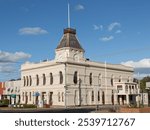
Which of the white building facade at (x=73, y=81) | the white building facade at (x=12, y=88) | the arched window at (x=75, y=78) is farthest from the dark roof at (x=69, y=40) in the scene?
the white building facade at (x=12, y=88)

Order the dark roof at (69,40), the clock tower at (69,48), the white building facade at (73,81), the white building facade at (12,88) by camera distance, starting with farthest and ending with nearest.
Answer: the white building facade at (12,88) < the dark roof at (69,40) < the clock tower at (69,48) < the white building facade at (73,81)

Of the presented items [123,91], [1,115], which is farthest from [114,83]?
[1,115]

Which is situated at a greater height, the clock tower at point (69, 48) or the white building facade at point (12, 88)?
the clock tower at point (69, 48)

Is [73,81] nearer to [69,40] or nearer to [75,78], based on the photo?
[75,78]

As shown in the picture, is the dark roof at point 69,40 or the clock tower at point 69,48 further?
the dark roof at point 69,40

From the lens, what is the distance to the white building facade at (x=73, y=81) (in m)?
66.1

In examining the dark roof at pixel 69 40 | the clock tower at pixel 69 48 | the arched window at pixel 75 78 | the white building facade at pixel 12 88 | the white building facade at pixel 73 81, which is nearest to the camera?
the white building facade at pixel 73 81

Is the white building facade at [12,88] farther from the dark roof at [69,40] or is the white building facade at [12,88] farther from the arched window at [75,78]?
the arched window at [75,78]

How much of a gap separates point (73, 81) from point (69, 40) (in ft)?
36.2

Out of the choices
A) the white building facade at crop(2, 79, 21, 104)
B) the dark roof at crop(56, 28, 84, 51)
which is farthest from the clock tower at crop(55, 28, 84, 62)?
the white building facade at crop(2, 79, 21, 104)

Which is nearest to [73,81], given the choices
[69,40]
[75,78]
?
[75,78]

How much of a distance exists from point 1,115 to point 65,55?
6098 cm

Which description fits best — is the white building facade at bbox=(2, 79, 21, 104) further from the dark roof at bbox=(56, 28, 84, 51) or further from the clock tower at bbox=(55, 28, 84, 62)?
the dark roof at bbox=(56, 28, 84, 51)

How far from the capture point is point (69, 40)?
71.8 metres
